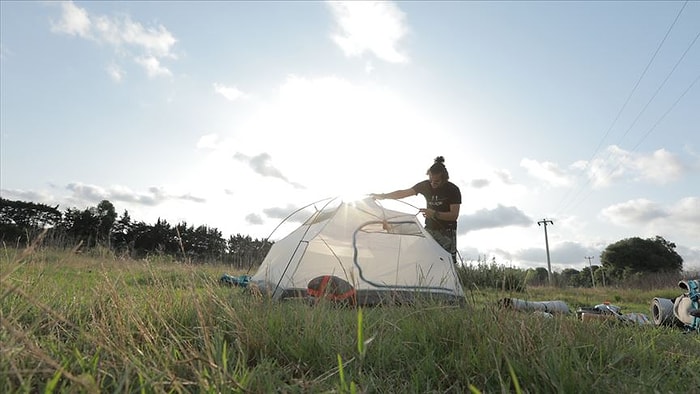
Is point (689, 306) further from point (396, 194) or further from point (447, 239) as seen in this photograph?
point (396, 194)

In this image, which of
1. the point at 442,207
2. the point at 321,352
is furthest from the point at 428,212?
the point at 321,352

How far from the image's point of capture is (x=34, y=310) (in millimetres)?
2430

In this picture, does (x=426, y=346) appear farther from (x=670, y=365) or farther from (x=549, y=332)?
(x=670, y=365)

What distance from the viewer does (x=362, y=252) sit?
506 centimetres

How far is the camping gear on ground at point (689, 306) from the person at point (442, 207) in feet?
7.77

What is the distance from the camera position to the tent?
478cm

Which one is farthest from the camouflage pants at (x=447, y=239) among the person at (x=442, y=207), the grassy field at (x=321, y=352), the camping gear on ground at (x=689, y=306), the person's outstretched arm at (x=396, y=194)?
the grassy field at (x=321, y=352)

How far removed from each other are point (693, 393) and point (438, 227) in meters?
4.27

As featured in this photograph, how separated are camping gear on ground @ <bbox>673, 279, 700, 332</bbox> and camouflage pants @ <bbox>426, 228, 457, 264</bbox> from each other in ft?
7.77

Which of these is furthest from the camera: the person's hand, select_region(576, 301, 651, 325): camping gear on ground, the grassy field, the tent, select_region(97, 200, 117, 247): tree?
select_region(97, 200, 117, 247): tree

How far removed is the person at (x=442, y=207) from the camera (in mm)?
5590

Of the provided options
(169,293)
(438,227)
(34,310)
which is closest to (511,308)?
(169,293)

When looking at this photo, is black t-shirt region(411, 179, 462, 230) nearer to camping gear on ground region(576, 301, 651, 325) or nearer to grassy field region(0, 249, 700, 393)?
camping gear on ground region(576, 301, 651, 325)

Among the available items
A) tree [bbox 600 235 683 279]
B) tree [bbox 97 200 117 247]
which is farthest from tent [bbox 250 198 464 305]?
tree [bbox 600 235 683 279]
